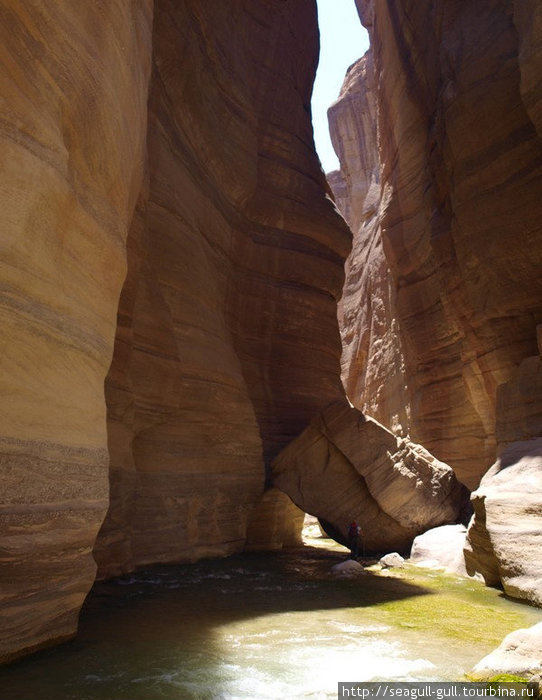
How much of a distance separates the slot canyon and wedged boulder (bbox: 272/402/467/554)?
0.05 meters

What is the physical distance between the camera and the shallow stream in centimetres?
427

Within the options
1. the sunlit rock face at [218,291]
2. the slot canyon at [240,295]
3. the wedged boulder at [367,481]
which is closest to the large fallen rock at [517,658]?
the slot canyon at [240,295]

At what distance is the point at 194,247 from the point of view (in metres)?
13.0

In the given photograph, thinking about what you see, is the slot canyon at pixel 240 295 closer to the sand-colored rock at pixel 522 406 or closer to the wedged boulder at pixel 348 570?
the sand-colored rock at pixel 522 406

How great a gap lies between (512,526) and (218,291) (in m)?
8.77

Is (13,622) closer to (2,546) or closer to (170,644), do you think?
(2,546)

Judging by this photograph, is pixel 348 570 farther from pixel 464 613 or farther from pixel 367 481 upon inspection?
pixel 464 613

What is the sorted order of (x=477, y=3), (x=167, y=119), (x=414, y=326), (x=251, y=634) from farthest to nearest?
(x=414, y=326), (x=477, y=3), (x=167, y=119), (x=251, y=634)

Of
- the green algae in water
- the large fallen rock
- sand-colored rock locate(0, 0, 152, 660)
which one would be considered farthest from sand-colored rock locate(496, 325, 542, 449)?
sand-colored rock locate(0, 0, 152, 660)

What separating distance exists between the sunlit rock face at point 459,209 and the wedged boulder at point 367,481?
7.15 feet

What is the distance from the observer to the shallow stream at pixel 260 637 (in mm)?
4273

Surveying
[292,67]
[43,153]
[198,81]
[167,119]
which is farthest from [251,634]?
[292,67]

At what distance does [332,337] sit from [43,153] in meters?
14.3

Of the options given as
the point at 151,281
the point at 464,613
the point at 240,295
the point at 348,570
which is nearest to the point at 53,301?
the point at 464,613
